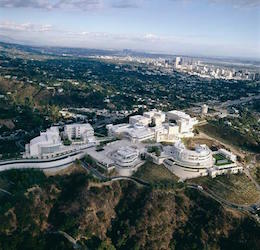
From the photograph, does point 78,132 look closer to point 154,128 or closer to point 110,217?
point 154,128

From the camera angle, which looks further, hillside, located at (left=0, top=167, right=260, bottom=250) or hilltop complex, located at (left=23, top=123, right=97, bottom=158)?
hilltop complex, located at (left=23, top=123, right=97, bottom=158)

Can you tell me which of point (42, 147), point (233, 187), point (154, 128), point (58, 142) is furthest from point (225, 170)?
point (42, 147)

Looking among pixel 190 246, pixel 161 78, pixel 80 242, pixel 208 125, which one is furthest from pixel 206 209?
pixel 161 78

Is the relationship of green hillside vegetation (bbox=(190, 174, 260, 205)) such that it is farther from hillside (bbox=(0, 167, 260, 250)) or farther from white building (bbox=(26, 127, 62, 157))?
white building (bbox=(26, 127, 62, 157))

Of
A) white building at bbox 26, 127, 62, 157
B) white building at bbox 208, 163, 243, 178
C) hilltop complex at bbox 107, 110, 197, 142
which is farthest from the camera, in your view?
hilltop complex at bbox 107, 110, 197, 142

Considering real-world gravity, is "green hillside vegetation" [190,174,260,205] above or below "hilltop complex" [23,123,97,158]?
below

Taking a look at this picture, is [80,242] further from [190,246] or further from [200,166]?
[200,166]

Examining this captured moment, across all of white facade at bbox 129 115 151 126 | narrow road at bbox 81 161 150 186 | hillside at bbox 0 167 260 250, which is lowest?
hillside at bbox 0 167 260 250

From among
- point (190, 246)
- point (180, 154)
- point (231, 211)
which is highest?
point (180, 154)

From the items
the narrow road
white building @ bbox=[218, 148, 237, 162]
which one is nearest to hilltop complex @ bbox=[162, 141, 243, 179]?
white building @ bbox=[218, 148, 237, 162]
